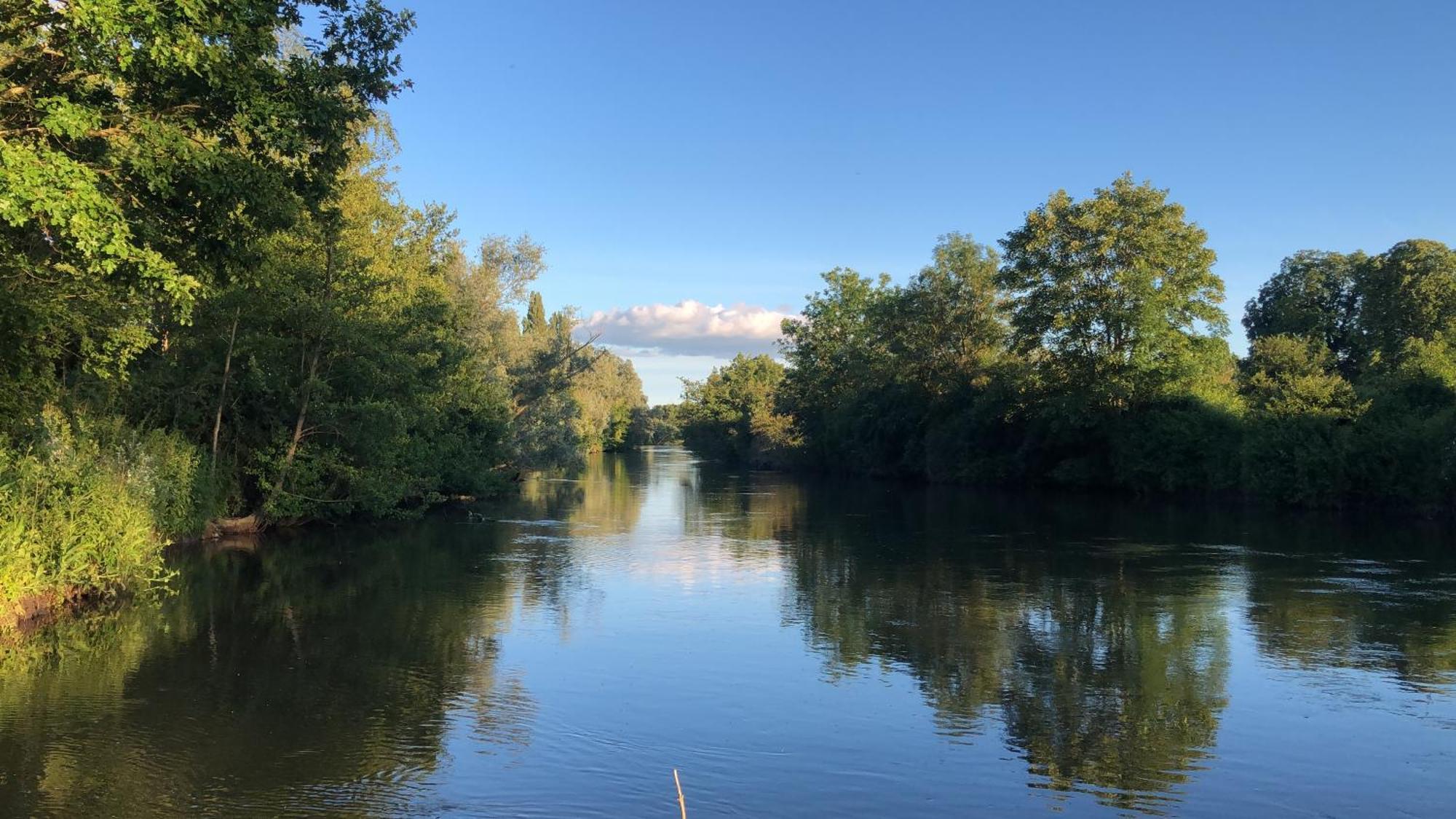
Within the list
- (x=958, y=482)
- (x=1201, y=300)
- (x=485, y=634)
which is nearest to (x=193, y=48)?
(x=485, y=634)

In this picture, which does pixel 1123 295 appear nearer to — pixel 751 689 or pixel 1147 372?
pixel 1147 372

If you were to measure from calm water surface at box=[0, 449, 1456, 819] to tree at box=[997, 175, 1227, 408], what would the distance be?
22508 millimetres

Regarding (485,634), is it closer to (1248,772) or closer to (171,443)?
(1248,772)

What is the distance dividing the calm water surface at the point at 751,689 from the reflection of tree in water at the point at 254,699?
5cm

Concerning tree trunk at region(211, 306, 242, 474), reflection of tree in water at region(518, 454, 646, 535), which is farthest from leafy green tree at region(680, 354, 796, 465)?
tree trunk at region(211, 306, 242, 474)

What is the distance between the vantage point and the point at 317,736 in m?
9.66

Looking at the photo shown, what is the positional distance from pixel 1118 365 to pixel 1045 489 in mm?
8685

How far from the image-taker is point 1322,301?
6656 centimetres

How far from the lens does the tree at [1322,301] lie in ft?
203

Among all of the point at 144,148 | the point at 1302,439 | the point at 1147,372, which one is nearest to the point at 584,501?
the point at 1147,372

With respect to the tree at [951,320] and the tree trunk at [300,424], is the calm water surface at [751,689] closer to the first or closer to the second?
the tree trunk at [300,424]

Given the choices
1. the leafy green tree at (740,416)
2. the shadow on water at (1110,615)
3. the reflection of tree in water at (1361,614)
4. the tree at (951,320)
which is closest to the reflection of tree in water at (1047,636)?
the shadow on water at (1110,615)

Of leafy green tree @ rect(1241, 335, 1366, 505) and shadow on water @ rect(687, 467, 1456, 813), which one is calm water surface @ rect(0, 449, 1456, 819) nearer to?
shadow on water @ rect(687, 467, 1456, 813)

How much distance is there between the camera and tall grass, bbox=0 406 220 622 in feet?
43.9
